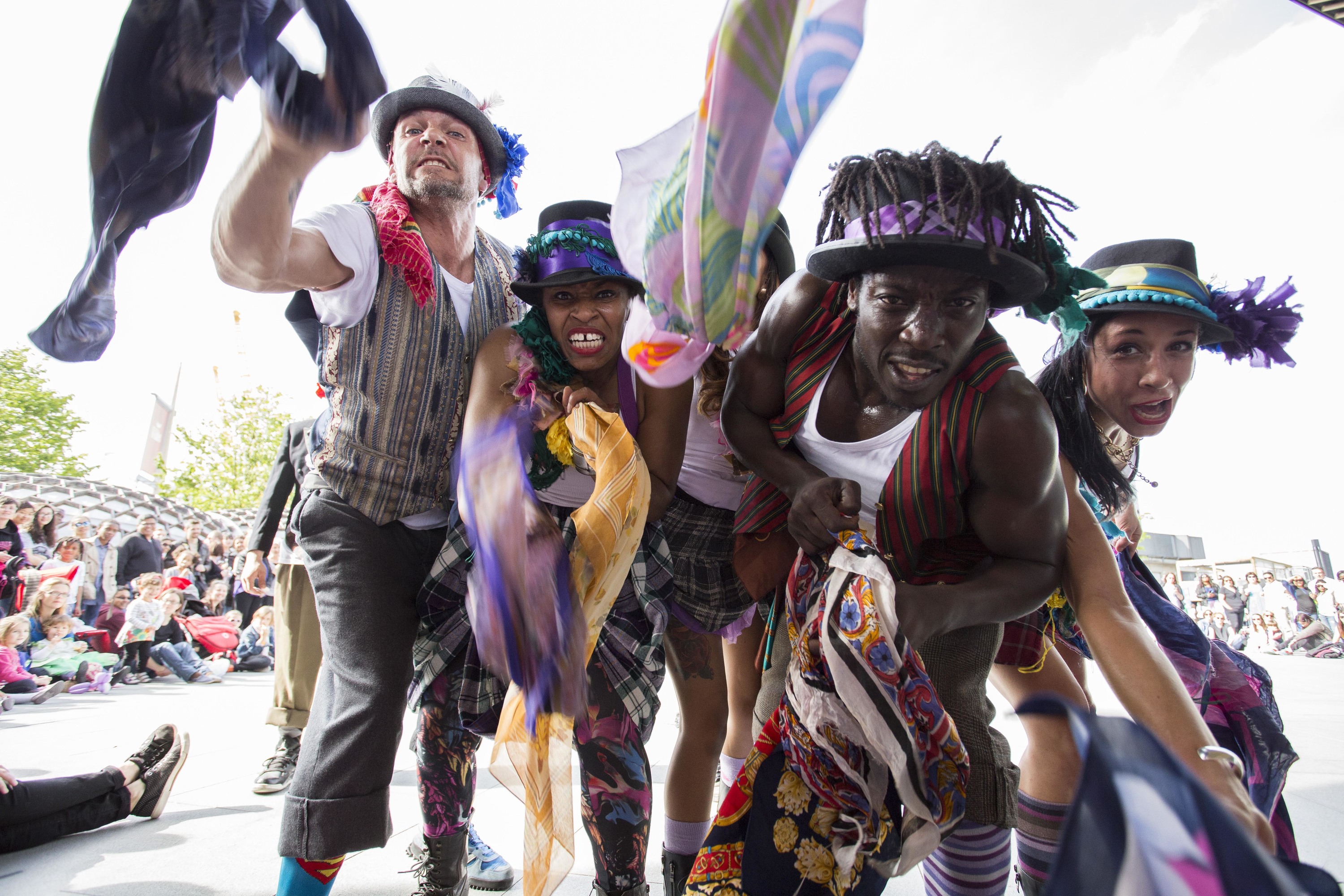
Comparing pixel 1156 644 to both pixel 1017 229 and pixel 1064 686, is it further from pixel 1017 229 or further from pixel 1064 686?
pixel 1017 229

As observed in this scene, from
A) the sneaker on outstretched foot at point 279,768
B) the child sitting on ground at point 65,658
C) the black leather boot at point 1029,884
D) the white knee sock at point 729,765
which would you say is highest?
the white knee sock at point 729,765

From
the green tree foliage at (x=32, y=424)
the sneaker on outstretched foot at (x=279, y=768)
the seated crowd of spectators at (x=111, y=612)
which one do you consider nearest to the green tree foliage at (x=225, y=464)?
the green tree foliage at (x=32, y=424)

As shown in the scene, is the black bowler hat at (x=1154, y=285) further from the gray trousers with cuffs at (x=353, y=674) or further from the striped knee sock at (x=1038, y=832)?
the gray trousers with cuffs at (x=353, y=674)

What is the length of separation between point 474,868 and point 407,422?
1476 mm

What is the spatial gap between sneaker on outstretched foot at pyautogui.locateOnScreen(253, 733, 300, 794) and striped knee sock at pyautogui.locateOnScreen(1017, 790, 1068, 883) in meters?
2.92

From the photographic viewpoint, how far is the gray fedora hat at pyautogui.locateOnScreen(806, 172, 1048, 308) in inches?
55.8

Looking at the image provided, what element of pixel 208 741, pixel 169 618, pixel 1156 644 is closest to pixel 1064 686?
pixel 1156 644

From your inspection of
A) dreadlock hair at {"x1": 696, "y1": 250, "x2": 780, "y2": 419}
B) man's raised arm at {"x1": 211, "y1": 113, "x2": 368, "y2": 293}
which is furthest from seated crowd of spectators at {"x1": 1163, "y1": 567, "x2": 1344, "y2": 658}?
man's raised arm at {"x1": 211, "y1": 113, "x2": 368, "y2": 293}

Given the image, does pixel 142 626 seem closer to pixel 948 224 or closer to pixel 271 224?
pixel 271 224

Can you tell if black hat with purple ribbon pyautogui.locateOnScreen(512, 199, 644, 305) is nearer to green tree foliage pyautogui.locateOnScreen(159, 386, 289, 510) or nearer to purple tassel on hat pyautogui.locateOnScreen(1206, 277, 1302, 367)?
purple tassel on hat pyautogui.locateOnScreen(1206, 277, 1302, 367)

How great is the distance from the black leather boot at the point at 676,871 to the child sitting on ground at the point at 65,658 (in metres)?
7.40

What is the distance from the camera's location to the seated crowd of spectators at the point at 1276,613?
14617mm

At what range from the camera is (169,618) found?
8773 millimetres

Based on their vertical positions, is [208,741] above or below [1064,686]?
below
